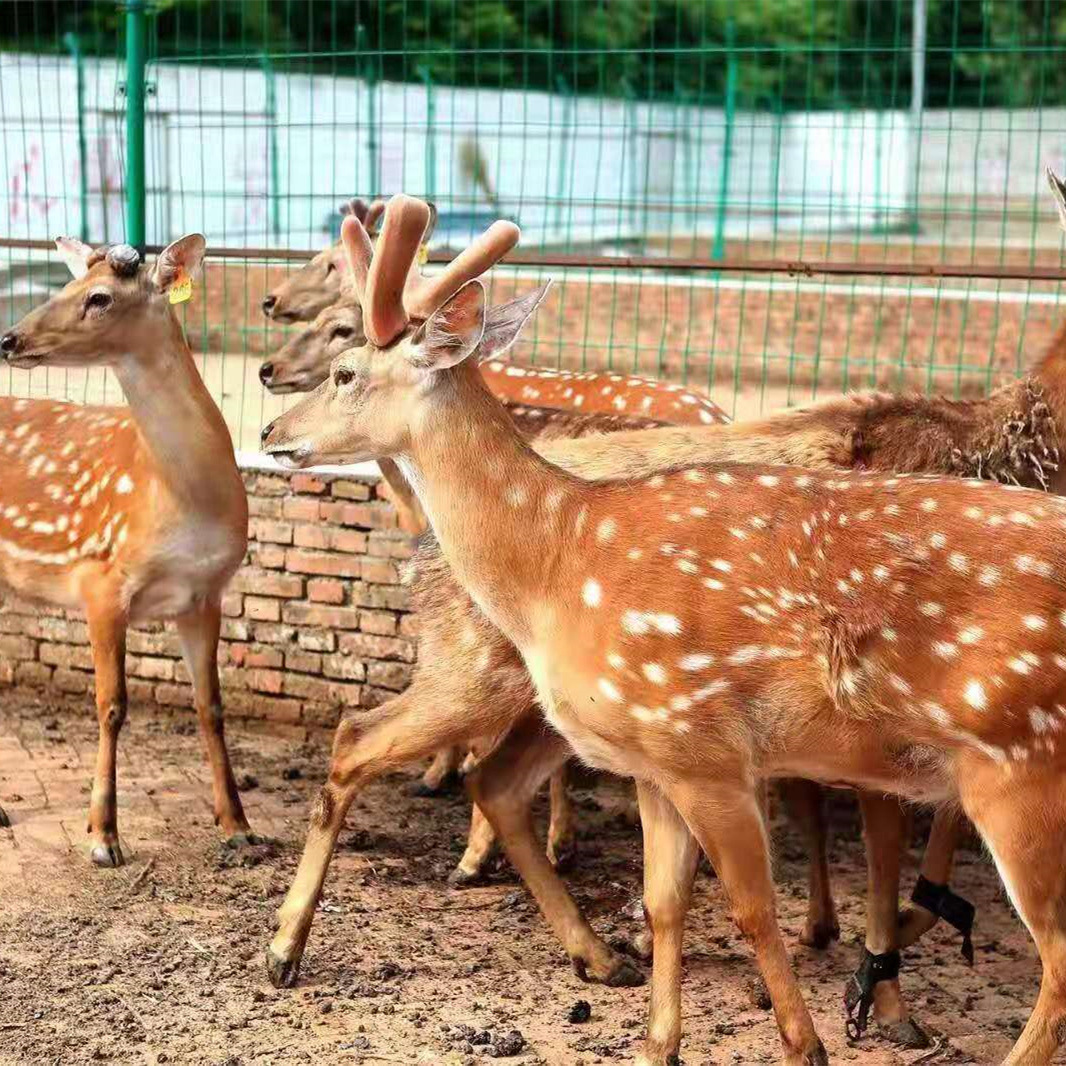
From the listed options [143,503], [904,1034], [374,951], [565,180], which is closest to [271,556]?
[143,503]

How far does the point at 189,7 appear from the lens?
24.2m

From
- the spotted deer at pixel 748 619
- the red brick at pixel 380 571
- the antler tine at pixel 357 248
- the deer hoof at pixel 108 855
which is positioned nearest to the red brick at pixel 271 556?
the red brick at pixel 380 571

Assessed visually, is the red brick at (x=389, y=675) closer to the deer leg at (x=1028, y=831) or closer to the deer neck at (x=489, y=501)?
the deer neck at (x=489, y=501)

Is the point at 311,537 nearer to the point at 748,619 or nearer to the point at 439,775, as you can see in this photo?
the point at 439,775

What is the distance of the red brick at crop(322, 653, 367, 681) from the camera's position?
7.23 meters

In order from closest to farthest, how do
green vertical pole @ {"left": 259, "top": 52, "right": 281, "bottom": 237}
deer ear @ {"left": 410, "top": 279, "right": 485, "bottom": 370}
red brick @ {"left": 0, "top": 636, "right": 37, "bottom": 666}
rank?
deer ear @ {"left": 410, "top": 279, "right": 485, "bottom": 370} < red brick @ {"left": 0, "top": 636, "right": 37, "bottom": 666} < green vertical pole @ {"left": 259, "top": 52, "right": 281, "bottom": 237}

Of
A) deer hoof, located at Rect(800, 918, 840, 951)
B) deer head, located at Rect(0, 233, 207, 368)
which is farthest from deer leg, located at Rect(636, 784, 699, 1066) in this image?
deer head, located at Rect(0, 233, 207, 368)

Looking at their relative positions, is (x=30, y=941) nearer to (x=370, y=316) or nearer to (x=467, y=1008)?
(x=467, y=1008)

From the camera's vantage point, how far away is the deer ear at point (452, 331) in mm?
4348

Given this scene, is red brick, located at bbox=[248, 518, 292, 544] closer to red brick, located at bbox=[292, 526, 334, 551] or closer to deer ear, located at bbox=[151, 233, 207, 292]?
red brick, located at bbox=[292, 526, 334, 551]

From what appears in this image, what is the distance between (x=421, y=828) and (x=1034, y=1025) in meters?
2.72

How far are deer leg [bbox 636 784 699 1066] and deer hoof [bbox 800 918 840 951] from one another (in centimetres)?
83

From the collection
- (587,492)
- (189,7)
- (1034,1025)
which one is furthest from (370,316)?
(189,7)

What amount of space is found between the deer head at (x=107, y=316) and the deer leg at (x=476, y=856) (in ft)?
6.27
